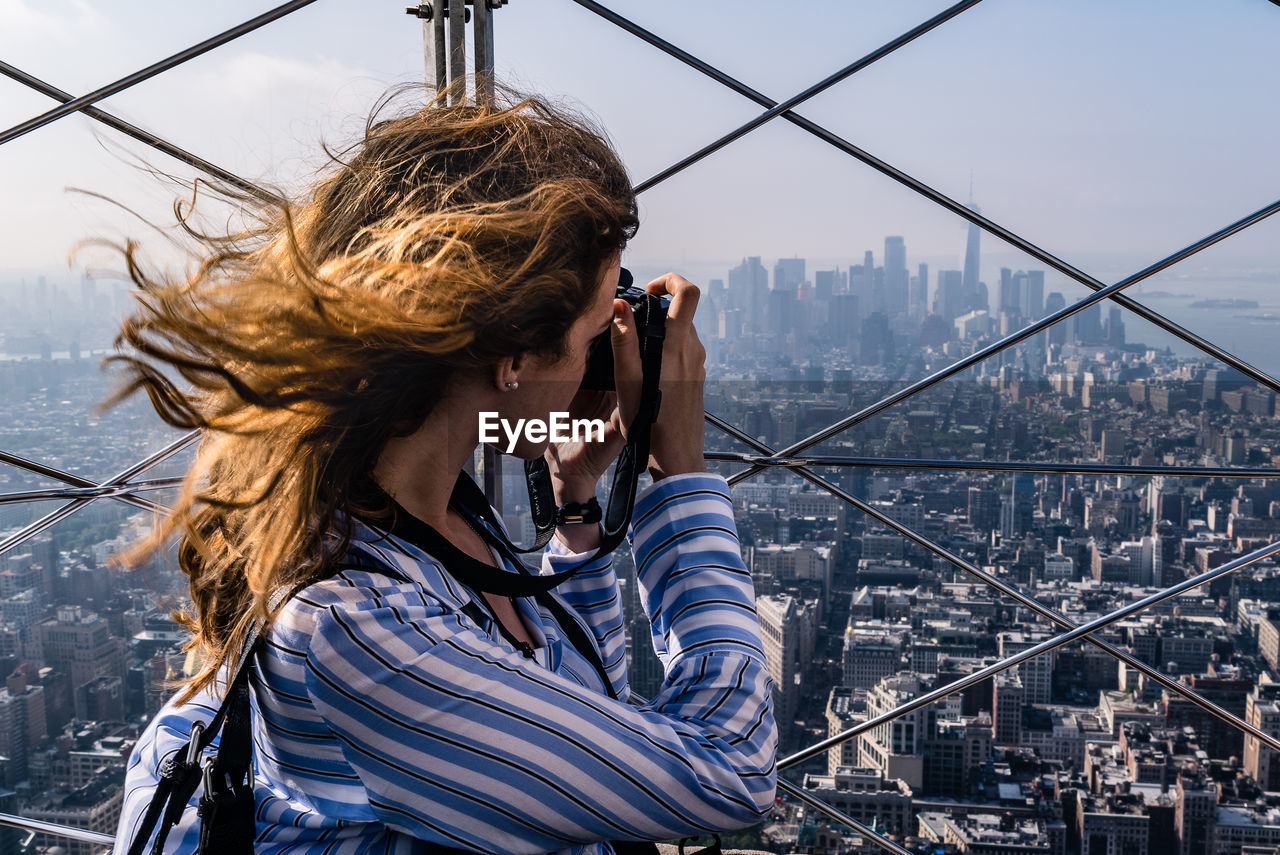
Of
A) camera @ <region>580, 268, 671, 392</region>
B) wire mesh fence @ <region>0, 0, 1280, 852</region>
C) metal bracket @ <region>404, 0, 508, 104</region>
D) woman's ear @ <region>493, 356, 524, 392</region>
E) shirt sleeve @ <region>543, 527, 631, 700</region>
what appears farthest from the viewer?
wire mesh fence @ <region>0, 0, 1280, 852</region>

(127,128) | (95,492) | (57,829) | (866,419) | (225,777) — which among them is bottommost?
(57,829)

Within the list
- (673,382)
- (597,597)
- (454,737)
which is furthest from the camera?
(597,597)

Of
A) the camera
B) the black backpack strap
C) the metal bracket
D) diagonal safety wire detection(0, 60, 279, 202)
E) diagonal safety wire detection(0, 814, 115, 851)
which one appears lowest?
diagonal safety wire detection(0, 814, 115, 851)

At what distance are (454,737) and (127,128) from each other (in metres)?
1.13

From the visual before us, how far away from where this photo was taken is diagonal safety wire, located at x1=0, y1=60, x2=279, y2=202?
119 cm

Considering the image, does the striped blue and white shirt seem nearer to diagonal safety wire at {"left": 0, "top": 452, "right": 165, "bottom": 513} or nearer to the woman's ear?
the woman's ear

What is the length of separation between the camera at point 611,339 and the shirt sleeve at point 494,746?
0.23 m

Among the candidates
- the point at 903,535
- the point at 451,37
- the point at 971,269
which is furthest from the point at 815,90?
the point at 903,535

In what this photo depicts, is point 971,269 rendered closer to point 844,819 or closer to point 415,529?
point 844,819

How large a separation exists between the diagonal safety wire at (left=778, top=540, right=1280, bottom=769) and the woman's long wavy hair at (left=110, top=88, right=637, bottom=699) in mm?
1004

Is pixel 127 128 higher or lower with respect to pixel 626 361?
higher

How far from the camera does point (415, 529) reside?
0.57 meters

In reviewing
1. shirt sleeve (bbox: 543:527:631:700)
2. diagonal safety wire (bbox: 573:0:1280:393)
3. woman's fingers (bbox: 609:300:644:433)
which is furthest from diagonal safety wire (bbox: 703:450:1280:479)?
woman's fingers (bbox: 609:300:644:433)

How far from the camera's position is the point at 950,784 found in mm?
1605
